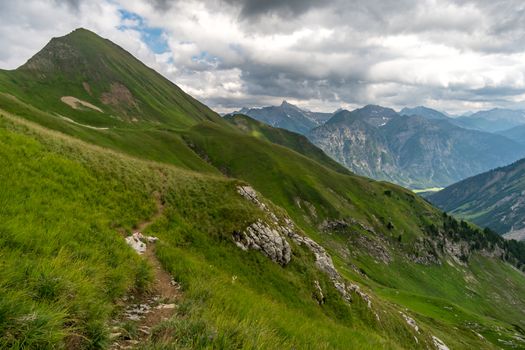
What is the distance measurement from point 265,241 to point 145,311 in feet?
70.0

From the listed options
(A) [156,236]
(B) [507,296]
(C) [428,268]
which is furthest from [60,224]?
(B) [507,296]

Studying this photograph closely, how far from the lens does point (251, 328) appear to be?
7.98 metres

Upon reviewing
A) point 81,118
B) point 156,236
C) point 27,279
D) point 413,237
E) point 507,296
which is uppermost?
point 81,118

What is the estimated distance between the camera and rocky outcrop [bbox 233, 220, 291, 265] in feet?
98.2

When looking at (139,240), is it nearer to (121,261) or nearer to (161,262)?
(161,262)

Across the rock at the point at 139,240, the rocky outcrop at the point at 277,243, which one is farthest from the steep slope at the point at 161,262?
the rock at the point at 139,240

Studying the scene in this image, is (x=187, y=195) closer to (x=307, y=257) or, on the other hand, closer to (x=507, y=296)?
(x=307, y=257)

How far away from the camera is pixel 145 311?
10.4 m

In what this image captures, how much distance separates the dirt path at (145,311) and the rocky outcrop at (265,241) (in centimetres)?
1489

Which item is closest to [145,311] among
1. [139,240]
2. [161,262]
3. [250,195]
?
[161,262]

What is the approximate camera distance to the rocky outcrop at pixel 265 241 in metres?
29.9

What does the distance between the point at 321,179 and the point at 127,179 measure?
151726mm

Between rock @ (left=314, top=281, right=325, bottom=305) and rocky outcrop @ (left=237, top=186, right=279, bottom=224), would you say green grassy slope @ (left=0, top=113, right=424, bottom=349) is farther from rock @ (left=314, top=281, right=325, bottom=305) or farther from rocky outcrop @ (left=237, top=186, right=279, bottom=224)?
rocky outcrop @ (left=237, top=186, right=279, bottom=224)

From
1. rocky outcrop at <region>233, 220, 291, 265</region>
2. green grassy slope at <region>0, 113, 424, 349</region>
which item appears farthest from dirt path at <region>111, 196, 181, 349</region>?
rocky outcrop at <region>233, 220, 291, 265</region>
